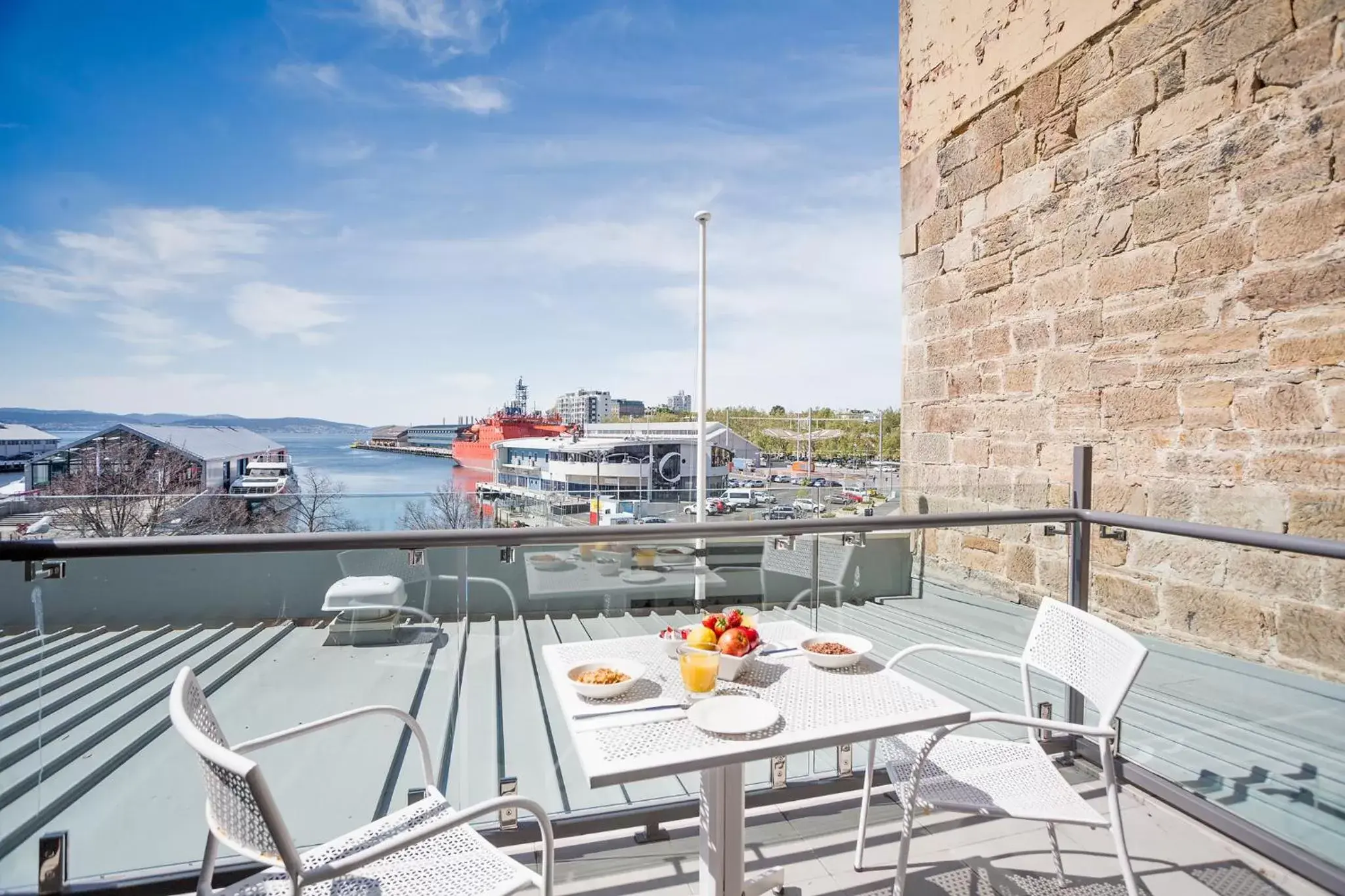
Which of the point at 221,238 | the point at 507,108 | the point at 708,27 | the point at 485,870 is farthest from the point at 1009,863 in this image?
the point at 221,238

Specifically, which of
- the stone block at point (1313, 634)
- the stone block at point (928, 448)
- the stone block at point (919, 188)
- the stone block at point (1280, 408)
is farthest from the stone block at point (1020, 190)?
the stone block at point (1313, 634)

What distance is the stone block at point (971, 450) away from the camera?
4371mm

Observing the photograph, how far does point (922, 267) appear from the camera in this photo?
4.95 meters

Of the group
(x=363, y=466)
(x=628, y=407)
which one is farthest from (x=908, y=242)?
(x=628, y=407)

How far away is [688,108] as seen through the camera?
17750mm

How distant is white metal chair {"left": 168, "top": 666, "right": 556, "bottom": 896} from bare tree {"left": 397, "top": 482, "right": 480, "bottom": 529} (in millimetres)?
3056

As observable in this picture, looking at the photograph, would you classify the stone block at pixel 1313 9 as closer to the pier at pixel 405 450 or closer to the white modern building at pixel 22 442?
the white modern building at pixel 22 442

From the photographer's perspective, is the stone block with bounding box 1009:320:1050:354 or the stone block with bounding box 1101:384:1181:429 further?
the stone block with bounding box 1009:320:1050:354

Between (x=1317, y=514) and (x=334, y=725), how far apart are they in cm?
337

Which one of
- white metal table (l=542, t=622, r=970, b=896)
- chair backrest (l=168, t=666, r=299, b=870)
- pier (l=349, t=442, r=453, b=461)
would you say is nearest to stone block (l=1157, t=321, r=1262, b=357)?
white metal table (l=542, t=622, r=970, b=896)

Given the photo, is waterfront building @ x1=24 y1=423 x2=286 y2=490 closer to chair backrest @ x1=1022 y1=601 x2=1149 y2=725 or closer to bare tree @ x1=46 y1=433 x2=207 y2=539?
bare tree @ x1=46 y1=433 x2=207 y2=539

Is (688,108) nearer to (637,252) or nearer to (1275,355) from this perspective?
(637,252)

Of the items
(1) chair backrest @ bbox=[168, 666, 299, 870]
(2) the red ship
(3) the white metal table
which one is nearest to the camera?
(1) chair backrest @ bbox=[168, 666, 299, 870]

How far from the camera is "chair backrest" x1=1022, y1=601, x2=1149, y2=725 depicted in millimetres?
1793
